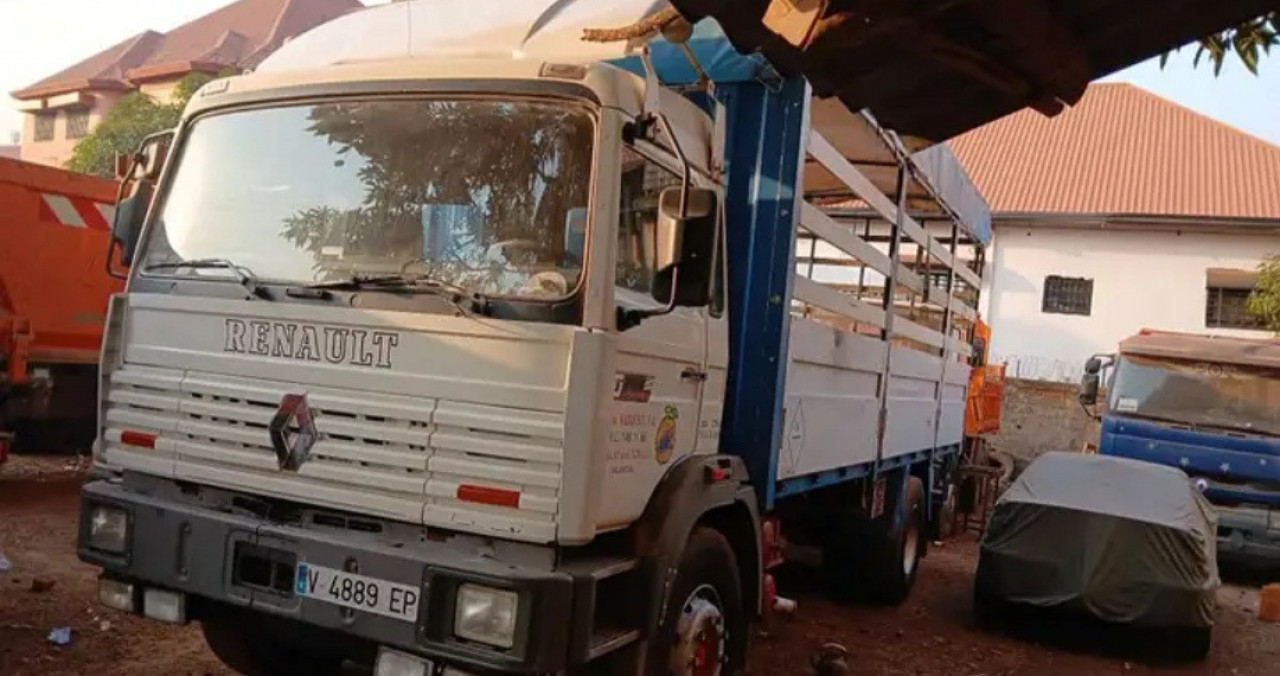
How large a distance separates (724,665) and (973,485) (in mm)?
8301

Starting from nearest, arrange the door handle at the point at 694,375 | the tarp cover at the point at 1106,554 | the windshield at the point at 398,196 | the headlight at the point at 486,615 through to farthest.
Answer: the headlight at the point at 486,615, the windshield at the point at 398,196, the door handle at the point at 694,375, the tarp cover at the point at 1106,554

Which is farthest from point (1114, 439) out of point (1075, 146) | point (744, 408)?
point (1075, 146)

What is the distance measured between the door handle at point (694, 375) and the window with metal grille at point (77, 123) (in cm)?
3657

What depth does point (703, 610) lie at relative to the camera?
153 inches

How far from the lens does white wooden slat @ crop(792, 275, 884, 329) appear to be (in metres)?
4.70

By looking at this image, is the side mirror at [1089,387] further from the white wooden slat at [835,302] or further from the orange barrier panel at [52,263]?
the orange barrier panel at [52,263]

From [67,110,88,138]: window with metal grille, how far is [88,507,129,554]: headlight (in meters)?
35.9

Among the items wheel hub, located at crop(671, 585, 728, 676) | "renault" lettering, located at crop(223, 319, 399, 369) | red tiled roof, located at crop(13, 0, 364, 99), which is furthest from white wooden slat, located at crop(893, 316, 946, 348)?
red tiled roof, located at crop(13, 0, 364, 99)

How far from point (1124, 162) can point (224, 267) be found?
24.2m

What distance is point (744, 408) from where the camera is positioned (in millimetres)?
4402

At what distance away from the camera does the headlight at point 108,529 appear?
3666 millimetres

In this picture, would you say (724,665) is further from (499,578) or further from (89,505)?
(89,505)

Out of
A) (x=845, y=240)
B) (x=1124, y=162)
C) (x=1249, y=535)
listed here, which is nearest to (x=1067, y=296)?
(x=1124, y=162)

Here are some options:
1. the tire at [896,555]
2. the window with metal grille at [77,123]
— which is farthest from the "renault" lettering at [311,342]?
the window with metal grille at [77,123]
